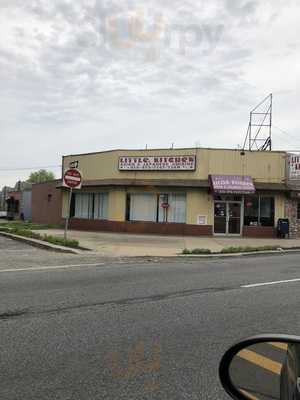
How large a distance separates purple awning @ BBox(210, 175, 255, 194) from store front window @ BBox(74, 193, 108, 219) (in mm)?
7103

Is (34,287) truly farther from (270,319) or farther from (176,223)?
(176,223)

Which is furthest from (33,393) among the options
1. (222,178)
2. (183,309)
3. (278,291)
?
(222,178)

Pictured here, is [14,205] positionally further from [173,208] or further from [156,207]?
[173,208]

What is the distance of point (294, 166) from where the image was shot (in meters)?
26.2

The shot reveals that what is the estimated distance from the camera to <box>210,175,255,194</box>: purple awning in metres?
25.4

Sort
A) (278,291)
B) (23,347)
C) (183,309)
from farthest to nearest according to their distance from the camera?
(278,291)
(183,309)
(23,347)

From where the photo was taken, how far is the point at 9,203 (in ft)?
183

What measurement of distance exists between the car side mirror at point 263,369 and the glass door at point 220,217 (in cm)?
Answer: 2415

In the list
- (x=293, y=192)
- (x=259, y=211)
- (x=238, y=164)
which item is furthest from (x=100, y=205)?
(x=293, y=192)

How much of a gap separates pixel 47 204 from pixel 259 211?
665 inches

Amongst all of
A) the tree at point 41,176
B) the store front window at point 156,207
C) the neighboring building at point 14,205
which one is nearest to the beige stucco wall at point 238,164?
the store front window at point 156,207

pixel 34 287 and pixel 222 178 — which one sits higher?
pixel 222 178

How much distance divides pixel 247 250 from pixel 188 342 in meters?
12.6

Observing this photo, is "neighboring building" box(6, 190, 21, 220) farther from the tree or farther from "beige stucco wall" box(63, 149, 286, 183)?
the tree
